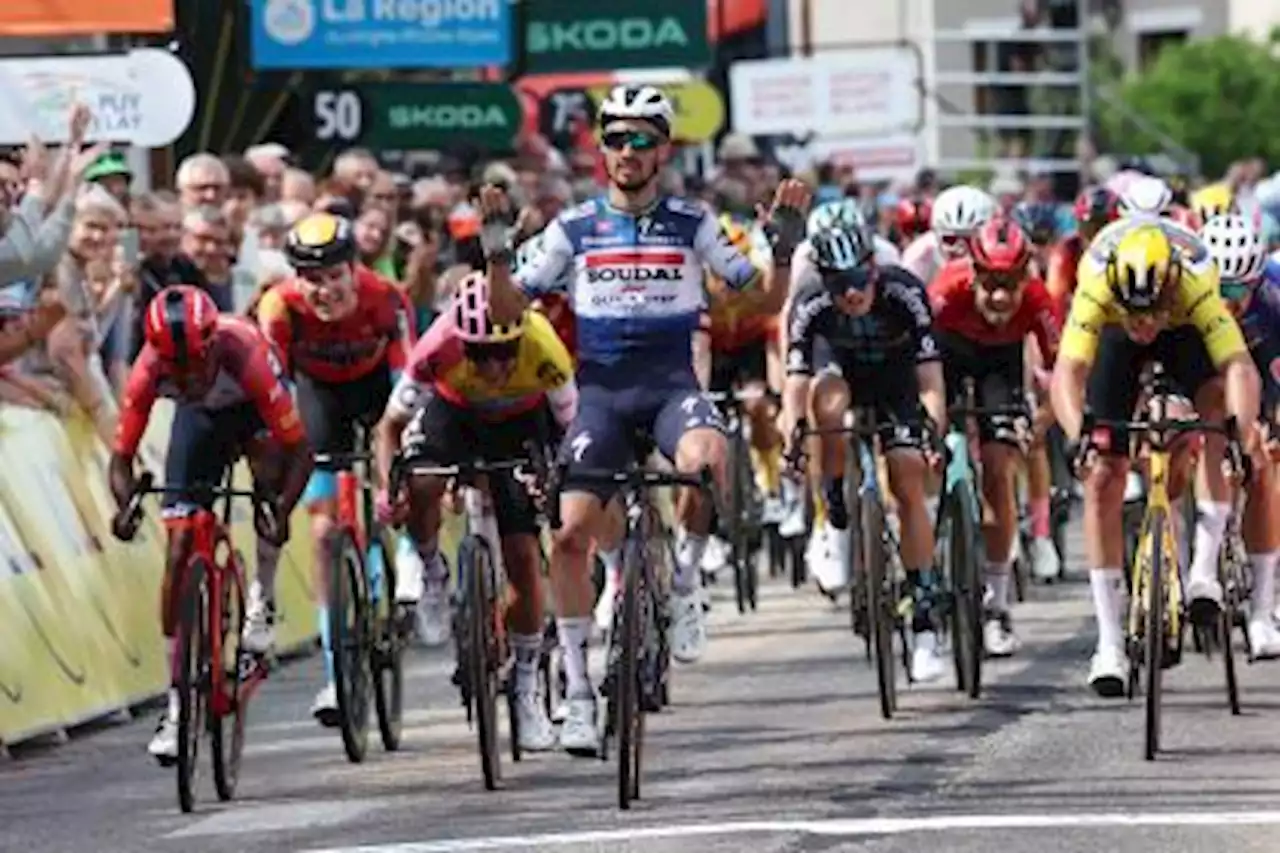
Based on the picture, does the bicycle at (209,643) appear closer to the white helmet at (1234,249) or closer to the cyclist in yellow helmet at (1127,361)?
the cyclist in yellow helmet at (1127,361)

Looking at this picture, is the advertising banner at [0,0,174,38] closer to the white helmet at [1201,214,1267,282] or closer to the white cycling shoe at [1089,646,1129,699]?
the white helmet at [1201,214,1267,282]

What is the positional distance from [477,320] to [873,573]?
97.6 inches

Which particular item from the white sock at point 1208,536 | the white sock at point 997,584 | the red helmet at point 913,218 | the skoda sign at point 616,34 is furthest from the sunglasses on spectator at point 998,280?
the skoda sign at point 616,34

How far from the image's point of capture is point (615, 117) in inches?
628

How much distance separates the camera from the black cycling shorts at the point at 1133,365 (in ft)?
55.5

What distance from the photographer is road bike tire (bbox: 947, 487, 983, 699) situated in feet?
60.7

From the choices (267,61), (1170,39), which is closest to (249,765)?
(267,61)

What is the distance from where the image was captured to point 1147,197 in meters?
20.2

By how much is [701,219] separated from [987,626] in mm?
4361

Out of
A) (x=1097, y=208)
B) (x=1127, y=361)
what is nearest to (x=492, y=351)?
(x=1127, y=361)

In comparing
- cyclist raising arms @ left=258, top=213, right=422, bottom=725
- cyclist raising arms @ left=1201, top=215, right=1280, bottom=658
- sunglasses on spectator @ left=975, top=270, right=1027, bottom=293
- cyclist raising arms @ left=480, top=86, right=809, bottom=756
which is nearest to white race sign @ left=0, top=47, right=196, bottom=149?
cyclist raising arms @ left=258, top=213, right=422, bottom=725

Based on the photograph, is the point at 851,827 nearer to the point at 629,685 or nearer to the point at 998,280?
the point at 629,685

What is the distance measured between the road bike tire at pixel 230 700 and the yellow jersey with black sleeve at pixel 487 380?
901 millimetres

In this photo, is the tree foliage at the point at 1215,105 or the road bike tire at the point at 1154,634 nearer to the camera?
the road bike tire at the point at 1154,634
